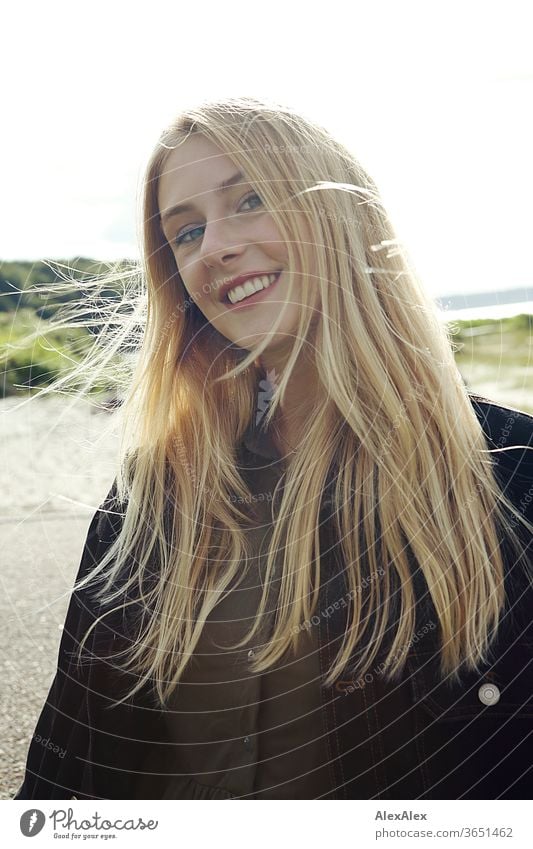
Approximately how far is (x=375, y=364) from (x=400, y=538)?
8.3 inches

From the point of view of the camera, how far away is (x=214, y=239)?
943 mm

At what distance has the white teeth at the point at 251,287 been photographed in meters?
0.96

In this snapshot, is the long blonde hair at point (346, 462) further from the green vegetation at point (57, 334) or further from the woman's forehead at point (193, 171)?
the green vegetation at point (57, 334)

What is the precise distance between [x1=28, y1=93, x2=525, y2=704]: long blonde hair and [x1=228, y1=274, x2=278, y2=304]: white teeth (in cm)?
3

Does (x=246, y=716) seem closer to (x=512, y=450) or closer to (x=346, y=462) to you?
(x=346, y=462)

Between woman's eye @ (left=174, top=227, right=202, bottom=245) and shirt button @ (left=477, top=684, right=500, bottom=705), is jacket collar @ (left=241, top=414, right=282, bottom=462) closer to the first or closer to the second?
woman's eye @ (left=174, top=227, right=202, bottom=245)

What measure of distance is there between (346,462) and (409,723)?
0.31 metres

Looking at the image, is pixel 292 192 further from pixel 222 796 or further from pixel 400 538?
pixel 222 796

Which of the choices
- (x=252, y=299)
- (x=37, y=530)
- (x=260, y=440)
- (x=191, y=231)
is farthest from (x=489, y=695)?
(x=37, y=530)

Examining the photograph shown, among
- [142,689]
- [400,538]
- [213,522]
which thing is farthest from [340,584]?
[142,689]

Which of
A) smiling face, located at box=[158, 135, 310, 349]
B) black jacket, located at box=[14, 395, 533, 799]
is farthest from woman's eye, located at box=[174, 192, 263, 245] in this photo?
black jacket, located at box=[14, 395, 533, 799]

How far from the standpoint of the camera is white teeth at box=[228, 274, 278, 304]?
0.96 meters

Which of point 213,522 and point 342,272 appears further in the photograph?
point 213,522

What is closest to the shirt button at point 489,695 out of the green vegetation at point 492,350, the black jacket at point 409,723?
the black jacket at point 409,723
